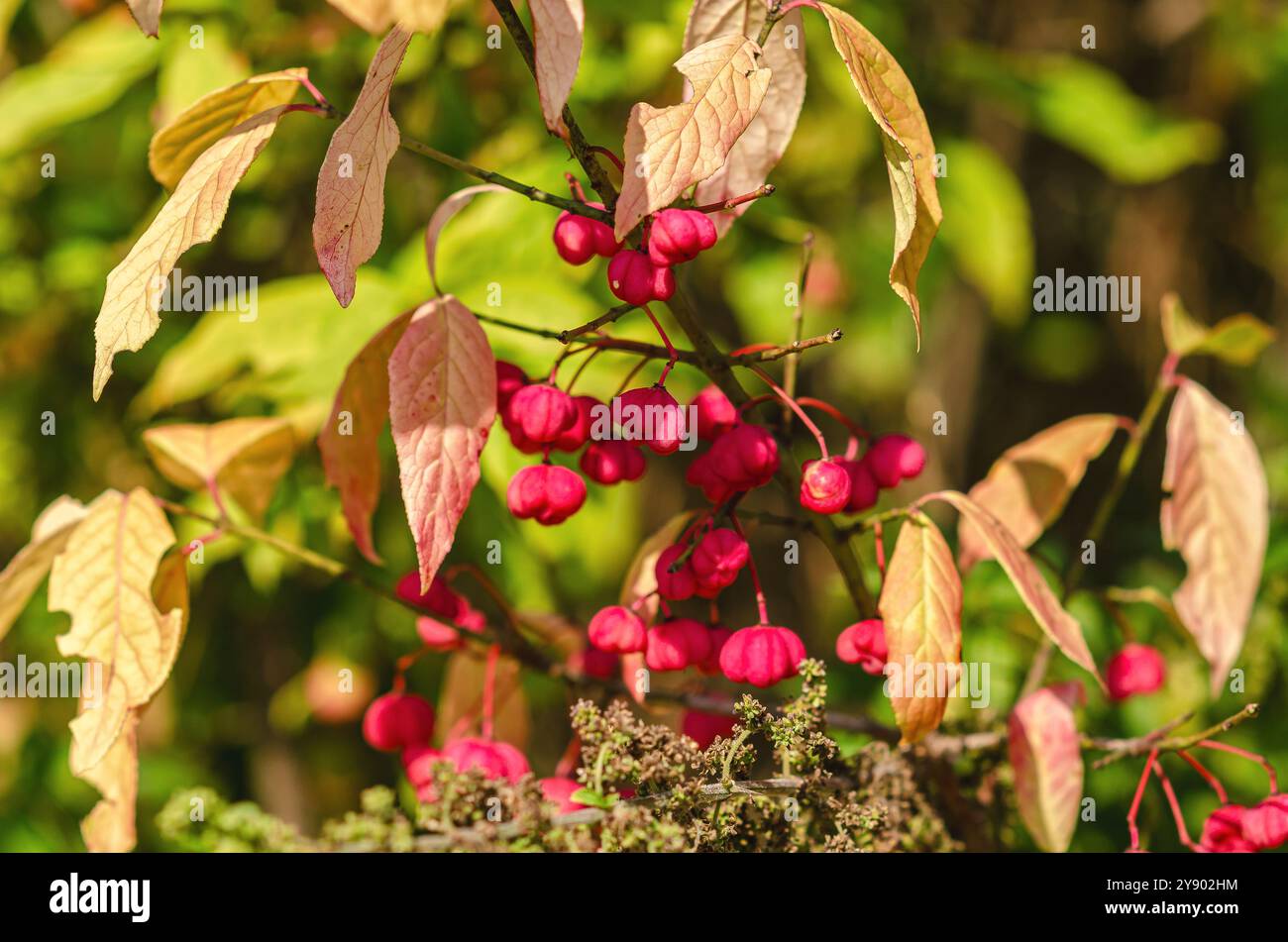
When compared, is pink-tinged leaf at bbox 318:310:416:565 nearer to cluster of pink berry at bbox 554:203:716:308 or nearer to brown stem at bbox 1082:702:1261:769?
cluster of pink berry at bbox 554:203:716:308

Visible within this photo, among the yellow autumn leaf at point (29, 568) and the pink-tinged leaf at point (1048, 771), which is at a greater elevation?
the yellow autumn leaf at point (29, 568)

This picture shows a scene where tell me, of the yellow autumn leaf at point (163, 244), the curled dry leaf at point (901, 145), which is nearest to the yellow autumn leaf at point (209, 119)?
the yellow autumn leaf at point (163, 244)

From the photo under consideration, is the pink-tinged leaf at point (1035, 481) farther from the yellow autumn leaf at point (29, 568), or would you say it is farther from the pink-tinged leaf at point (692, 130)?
the yellow autumn leaf at point (29, 568)

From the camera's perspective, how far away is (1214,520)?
3.34ft

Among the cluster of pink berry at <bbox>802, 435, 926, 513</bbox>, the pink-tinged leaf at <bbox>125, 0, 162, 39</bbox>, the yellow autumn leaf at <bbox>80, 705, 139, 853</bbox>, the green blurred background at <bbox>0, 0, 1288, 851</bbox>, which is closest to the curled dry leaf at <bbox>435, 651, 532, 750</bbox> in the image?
the green blurred background at <bbox>0, 0, 1288, 851</bbox>

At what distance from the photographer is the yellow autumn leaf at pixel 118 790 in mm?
911

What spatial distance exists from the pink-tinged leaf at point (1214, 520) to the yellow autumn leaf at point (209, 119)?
786mm

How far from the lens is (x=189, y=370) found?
130cm

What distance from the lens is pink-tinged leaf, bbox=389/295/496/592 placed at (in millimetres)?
765

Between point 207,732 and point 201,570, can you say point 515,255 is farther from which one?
point 207,732

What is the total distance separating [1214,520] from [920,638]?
36 cm

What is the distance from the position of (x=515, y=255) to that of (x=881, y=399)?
57.3 inches

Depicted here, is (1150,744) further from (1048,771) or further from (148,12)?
(148,12)

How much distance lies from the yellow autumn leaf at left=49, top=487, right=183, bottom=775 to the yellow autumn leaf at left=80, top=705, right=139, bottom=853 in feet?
0.22
